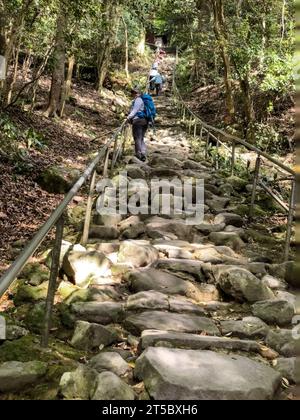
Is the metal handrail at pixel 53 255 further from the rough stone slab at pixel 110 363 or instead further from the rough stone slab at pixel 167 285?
the rough stone slab at pixel 167 285

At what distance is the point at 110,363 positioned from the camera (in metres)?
2.73

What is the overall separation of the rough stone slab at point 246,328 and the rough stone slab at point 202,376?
0.55 m

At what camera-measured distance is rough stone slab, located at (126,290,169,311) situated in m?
3.61

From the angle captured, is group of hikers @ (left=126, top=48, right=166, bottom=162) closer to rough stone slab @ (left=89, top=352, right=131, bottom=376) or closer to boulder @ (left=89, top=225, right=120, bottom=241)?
boulder @ (left=89, top=225, right=120, bottom=241)

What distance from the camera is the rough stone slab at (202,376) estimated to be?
2348mm

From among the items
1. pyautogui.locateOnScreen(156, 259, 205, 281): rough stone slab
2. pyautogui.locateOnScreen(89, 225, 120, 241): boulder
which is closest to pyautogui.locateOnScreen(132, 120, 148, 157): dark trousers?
pyautogui.locateOnScreen(89, 225, 120, 241): boulder

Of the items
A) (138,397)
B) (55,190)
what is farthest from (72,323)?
(55,190)

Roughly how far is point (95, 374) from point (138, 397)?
9.8 inches

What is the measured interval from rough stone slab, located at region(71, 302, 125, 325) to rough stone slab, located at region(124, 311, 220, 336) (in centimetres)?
11

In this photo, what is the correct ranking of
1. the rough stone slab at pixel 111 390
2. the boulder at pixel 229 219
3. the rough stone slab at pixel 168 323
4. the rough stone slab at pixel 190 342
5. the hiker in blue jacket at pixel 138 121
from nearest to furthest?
the rough stone slab at pixel 111 390 → the rough stone slab at pixel 190 342 → the rough stone slab at pixel 168 323 → the boulder at pixel 229 219 → the hiker in blue jacket at pixel 138 121

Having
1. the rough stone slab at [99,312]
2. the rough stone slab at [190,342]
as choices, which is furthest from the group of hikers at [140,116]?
the rough stone slab at [190,342]

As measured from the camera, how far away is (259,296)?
13.2 ft

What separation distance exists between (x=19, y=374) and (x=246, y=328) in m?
1.70

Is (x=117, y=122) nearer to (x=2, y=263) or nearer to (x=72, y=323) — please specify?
(x=2, y=263)
